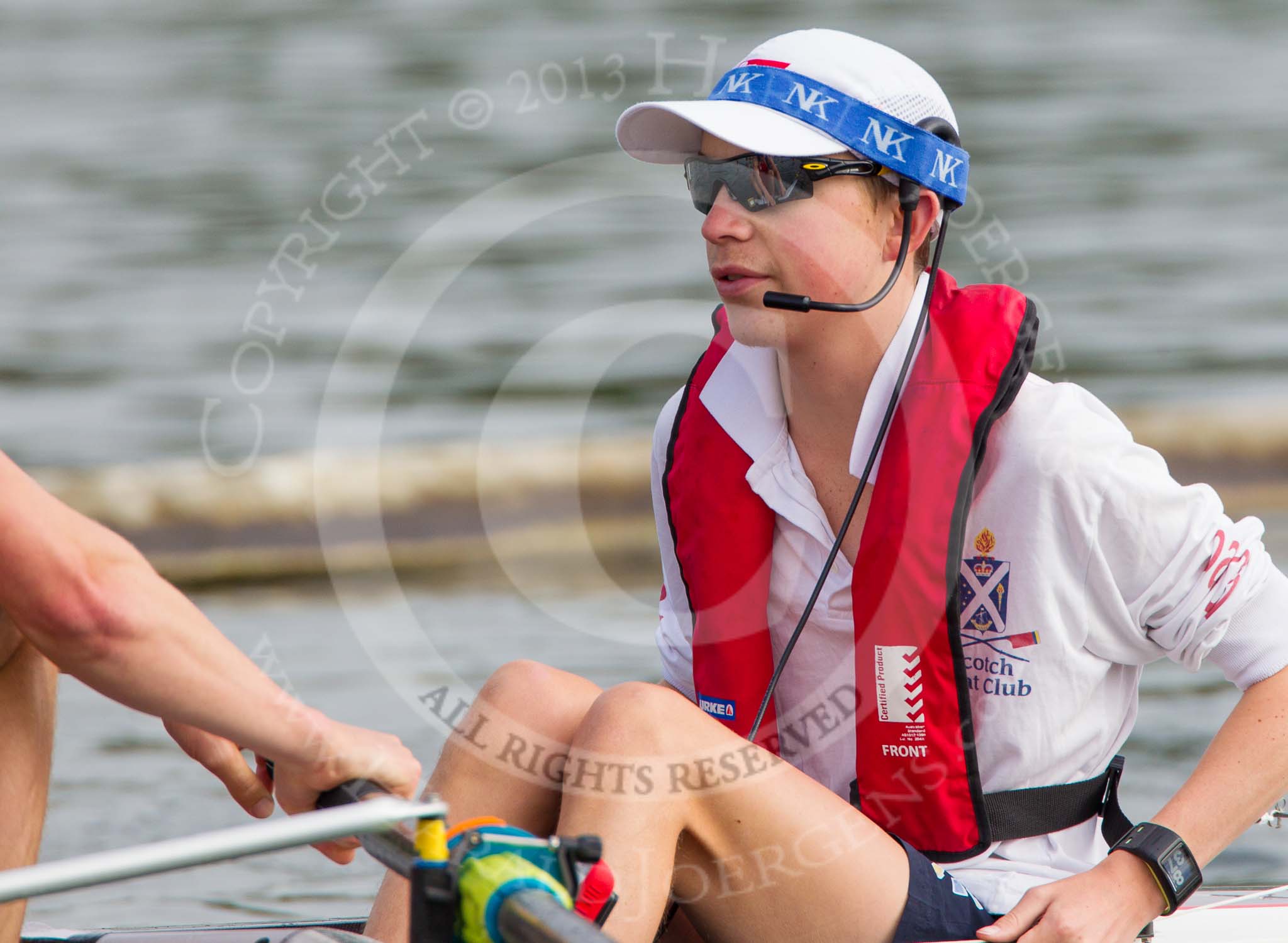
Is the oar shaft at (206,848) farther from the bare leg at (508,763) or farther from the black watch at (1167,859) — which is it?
the black watch at (1167,859)

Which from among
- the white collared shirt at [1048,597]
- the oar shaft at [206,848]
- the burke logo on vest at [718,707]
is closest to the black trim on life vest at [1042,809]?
the white collared shirt at [1048,597]

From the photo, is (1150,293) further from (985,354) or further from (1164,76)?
(985,354)

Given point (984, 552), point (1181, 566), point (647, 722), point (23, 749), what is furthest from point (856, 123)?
point (23, 749)

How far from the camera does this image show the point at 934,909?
1.71m

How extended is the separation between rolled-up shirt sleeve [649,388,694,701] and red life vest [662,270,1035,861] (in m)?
0.10

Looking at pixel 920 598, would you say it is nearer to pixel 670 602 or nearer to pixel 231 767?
pixel 670 602

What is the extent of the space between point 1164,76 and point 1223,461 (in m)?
4.75

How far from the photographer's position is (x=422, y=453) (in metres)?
6.51

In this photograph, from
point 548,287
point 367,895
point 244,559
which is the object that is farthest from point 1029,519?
point 548,287

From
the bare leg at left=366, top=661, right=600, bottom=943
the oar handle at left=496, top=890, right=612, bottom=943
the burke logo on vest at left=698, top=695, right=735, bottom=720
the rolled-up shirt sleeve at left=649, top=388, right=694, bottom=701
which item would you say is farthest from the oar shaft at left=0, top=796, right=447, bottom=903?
the rolled-up shirt sleeve at left=649, top=388, right=694, bottom=701

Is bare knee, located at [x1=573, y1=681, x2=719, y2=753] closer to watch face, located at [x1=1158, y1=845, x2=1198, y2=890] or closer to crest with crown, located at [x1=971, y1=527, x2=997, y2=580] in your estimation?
crest with crown, located at [x1=971, y1=527, x2=997, y2=580]

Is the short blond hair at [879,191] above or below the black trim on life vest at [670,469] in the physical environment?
above

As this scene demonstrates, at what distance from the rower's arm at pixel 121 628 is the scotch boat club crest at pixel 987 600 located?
783mm

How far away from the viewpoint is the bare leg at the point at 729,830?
1652mm
